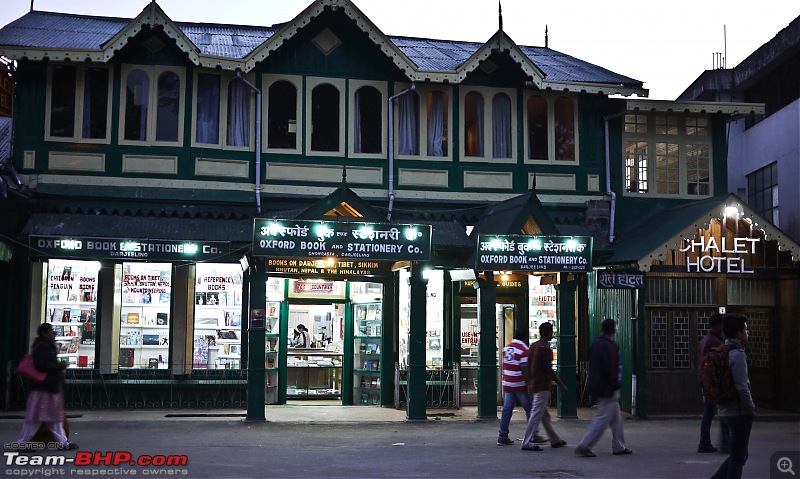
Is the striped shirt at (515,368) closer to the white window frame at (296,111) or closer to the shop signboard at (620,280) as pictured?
the shop signboard at (620,280)

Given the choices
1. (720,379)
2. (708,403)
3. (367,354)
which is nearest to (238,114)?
(367,354)

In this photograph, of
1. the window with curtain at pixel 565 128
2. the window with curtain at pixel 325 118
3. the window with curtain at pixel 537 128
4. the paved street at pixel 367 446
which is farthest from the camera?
the window with curtain at pixel 565 128

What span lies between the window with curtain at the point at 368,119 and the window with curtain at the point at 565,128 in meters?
4.11

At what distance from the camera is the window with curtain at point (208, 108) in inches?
754

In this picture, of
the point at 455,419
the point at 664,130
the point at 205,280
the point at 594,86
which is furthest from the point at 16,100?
the point at 664,130

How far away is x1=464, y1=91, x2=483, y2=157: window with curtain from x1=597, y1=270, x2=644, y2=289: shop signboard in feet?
13.5

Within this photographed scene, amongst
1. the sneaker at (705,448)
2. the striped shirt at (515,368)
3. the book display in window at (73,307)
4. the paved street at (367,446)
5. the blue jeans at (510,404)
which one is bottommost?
the paved street at (367,446)

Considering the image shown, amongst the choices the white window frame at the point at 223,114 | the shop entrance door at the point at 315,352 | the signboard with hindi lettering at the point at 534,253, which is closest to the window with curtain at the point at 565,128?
the signboard with hindi lettering at the point at 534,253

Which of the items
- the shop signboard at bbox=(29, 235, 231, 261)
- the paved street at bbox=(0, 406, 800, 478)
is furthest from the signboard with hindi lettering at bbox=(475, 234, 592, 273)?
the shop signboard at bbox=(29, 235, 231, 261)

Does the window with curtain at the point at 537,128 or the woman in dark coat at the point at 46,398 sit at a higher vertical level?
the window with curtain at the point at 537,128

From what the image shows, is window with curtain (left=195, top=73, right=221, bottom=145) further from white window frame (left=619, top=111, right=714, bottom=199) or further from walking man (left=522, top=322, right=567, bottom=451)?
white window frame (left=619, top=111, right=714, bottom=199)

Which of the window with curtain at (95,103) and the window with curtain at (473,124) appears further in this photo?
the window with curtain at (473,124)

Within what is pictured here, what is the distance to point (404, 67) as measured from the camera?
19156 mm

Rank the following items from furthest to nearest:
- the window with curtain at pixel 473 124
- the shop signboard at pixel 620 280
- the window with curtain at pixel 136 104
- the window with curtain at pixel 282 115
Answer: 1. the window with curtain at pixel 473 124
2. the window with curtain at pixel 282 115
3. the window with curtain at pixel 136 104
4. the shop signboard at pixel 620 280
